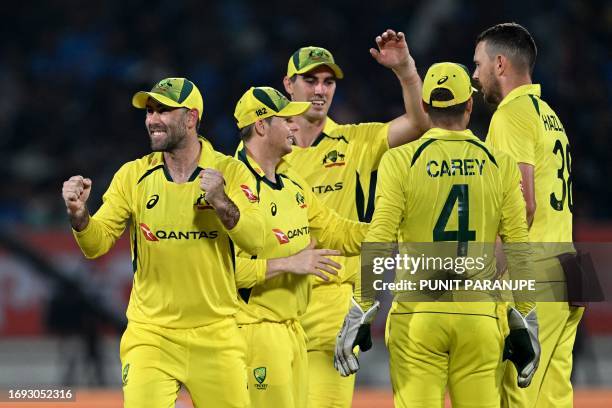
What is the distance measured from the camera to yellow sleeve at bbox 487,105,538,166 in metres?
6.36

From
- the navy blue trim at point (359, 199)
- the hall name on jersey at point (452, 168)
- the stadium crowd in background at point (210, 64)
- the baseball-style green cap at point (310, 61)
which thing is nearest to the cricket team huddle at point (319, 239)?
the hall name on jersey at point (452, 168)

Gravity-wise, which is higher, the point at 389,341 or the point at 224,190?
the point at 224,190

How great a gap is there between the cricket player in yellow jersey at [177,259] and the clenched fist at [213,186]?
99 millimetres

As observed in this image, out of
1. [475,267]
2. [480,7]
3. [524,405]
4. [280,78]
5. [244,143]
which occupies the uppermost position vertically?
[480,7]

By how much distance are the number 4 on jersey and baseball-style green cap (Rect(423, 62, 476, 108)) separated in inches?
17.7

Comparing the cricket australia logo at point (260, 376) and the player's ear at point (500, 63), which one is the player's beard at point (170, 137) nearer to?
Answer: the cricket australia logo at point (260, 376)

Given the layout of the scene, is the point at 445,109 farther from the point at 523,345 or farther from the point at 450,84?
the point at 523,345

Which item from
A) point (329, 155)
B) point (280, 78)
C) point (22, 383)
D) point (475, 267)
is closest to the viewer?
point (475, 267)

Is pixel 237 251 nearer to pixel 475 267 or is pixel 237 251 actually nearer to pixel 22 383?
pixel 475 267

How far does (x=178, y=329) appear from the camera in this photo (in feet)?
20.5

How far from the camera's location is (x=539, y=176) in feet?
21.2

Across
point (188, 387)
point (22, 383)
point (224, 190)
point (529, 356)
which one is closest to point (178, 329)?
point (188, 387)

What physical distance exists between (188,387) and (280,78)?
10458 mm

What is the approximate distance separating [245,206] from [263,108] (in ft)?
2.35
